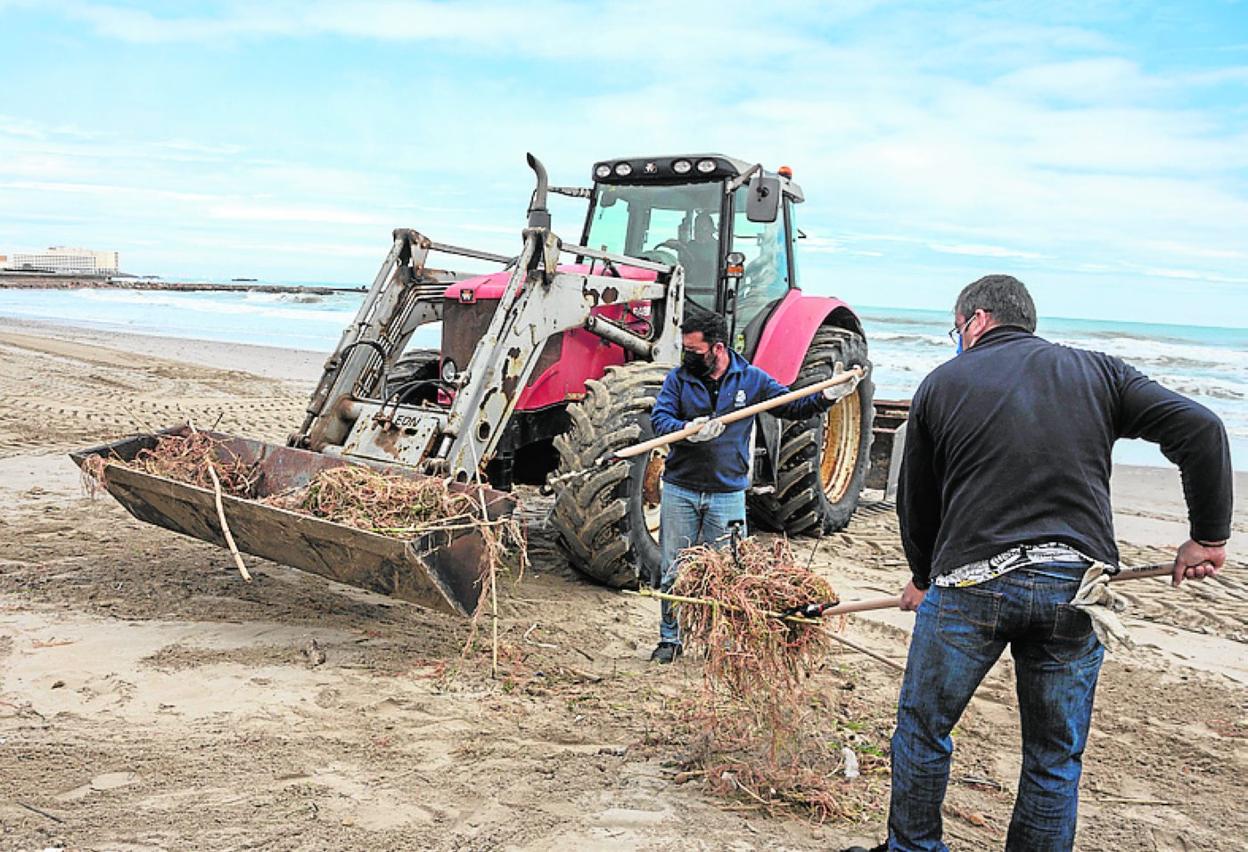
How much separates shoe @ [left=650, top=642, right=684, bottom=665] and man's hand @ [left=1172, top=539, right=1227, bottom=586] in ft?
8.83

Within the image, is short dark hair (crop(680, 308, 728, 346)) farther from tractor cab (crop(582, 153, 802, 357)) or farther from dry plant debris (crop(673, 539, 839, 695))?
tractor cab (crop(582, 153, 802, 357))

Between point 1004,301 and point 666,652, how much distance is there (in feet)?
9.03

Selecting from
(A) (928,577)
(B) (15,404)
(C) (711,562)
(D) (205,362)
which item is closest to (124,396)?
(B) (15,404)

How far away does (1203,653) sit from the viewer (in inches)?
234

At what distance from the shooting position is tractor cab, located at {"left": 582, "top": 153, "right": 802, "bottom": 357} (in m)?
7.31

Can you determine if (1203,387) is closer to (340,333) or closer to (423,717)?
(423,717)

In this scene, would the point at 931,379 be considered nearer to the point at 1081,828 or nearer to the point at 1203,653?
the point at 1081,828

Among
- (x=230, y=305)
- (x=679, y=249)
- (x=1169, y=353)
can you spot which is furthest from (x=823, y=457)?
(x=230, y=305)

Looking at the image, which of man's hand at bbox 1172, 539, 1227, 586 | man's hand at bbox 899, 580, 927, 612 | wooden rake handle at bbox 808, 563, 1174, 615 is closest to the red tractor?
wooden rake handle at bbox 808, 563, 1174, 615

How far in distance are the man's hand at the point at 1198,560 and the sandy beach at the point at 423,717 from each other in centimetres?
125

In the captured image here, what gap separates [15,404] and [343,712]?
10302 mm

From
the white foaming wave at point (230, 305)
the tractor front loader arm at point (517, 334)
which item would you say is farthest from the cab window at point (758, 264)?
the white foaming wave at point (230, 305)

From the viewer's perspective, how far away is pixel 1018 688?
3.13m

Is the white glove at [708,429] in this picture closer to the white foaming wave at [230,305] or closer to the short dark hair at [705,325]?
the short dark hair at [705,325]
